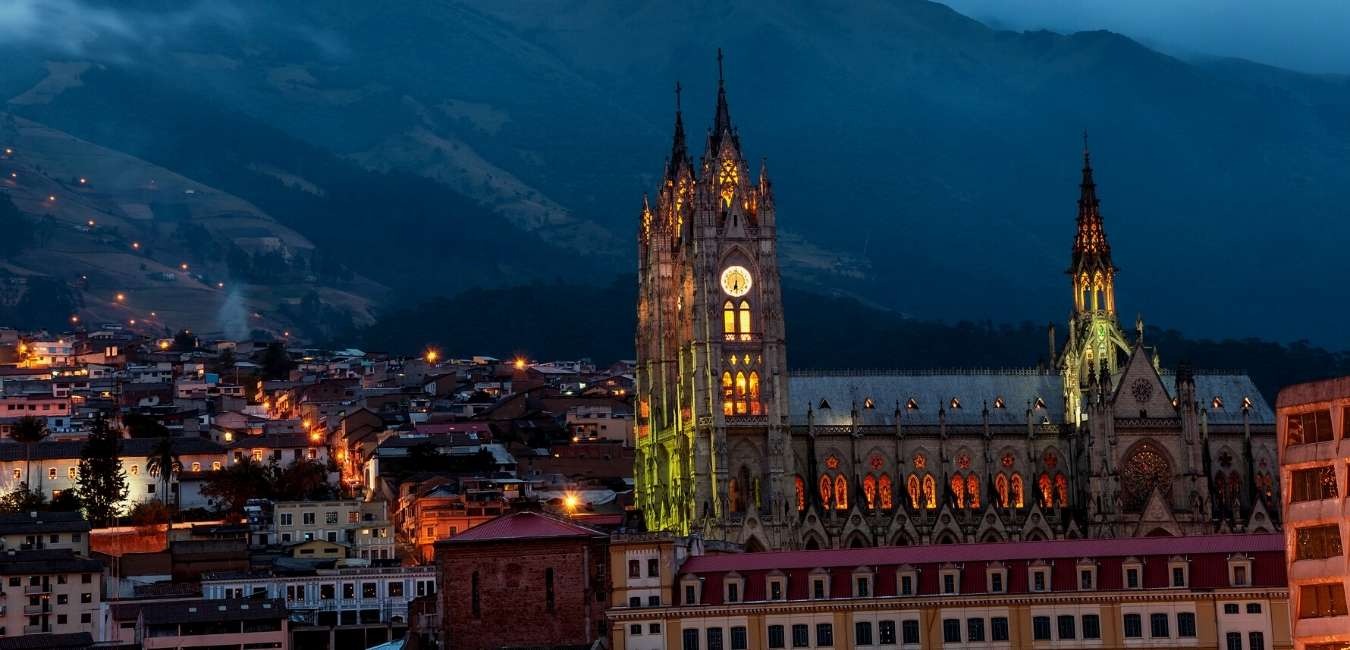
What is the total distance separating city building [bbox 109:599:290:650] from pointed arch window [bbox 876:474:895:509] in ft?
167

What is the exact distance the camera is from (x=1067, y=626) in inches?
3883

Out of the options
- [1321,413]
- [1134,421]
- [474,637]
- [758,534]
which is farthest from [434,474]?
[1321,413]

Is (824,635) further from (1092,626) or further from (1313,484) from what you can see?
(1313,484)

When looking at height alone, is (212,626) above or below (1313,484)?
below

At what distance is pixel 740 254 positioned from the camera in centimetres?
15538

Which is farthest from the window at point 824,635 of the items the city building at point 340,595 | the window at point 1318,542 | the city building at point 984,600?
the window at point 1318,542

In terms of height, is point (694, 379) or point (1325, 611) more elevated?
point (694, 379)

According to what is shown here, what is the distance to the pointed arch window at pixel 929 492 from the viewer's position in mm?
159125

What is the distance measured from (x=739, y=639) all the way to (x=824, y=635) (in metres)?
3.57

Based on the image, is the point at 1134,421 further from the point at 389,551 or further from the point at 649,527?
the point at 389,551

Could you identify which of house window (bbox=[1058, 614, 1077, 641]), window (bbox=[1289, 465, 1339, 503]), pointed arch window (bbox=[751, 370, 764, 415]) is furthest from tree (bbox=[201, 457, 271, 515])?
window (bbox=[1289, 465, 1339, 503])

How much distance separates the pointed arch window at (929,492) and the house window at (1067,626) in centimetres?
5994

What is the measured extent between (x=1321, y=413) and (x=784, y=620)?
43.4 metres

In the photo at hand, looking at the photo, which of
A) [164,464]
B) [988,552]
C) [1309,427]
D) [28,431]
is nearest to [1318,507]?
[1309,427]
